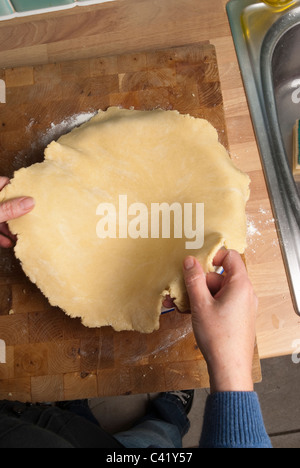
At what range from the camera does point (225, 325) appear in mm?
727

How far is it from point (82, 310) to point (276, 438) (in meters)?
1.02

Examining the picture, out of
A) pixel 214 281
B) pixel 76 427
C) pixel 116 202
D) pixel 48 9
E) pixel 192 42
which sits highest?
pixel 48 9

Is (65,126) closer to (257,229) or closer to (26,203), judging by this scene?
(26,203)

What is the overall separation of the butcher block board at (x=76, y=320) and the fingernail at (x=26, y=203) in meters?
0.24

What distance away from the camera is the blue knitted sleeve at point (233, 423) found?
0.66 meters

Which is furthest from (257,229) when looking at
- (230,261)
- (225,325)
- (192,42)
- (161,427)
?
(161,427)

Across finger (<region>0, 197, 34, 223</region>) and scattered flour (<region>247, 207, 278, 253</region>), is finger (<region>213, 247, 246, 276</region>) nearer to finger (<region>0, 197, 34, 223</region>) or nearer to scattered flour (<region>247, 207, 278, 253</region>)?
scattered flour (<region>247, 207, 278, 253</region>)

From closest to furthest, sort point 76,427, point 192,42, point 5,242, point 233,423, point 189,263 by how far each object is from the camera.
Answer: point 233,423
point 189,263
point 76,427
point 5,242
point 192,42

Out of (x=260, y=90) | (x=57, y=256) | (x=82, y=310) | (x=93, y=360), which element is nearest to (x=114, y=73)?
(x=260, y=90)

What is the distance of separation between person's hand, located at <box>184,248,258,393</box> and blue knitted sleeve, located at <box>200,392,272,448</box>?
21 millimetres

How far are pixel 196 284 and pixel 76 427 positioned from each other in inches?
18.7

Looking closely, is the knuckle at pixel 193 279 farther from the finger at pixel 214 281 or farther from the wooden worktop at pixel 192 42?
the wooden worktop at pixel 192 42

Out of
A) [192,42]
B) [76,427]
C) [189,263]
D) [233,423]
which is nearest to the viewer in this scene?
[233,423]

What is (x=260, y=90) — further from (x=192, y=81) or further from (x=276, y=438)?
(x=276, y=438)
